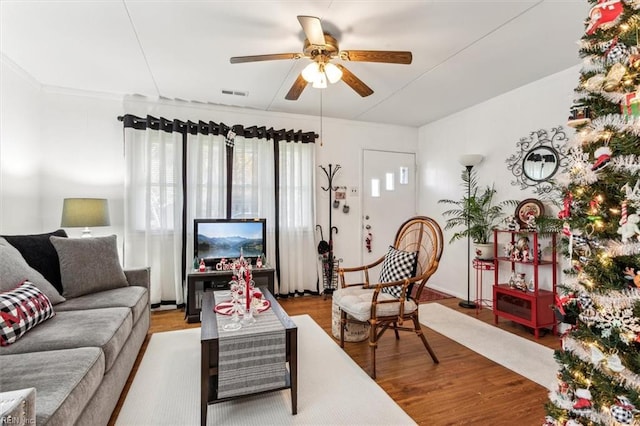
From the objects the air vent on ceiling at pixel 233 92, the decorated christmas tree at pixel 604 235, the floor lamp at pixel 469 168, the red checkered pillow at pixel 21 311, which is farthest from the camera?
the floor lamp at pixel 469 168

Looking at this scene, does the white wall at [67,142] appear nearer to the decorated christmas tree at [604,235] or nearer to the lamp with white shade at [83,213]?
the lamp with white shade at [83,213]

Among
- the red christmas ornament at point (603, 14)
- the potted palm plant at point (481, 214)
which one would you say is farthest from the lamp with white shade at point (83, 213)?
the potted palm plant at point (481, 214)

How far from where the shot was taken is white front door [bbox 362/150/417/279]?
470 centimetres

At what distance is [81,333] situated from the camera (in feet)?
5.60

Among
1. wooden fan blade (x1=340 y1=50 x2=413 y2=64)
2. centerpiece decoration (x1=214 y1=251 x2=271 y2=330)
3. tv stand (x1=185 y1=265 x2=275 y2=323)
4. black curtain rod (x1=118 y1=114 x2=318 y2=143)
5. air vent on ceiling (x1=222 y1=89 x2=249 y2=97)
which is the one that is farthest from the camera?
black curtain rod (x1=118 y1=114 x2=318 y2=143)

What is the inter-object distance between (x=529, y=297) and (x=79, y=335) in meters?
Result: 3.58

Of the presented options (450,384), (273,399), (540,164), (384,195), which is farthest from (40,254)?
(540,164)

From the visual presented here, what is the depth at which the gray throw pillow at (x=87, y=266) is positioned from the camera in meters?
2.36

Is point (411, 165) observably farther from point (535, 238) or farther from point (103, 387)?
point (103, 387)

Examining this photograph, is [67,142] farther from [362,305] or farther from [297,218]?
[362,305]

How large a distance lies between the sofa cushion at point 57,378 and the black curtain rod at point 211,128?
2798 mm

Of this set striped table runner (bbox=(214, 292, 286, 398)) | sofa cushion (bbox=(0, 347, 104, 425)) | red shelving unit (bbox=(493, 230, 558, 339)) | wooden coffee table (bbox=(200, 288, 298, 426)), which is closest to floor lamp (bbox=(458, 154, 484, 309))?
red shelving unit (bbox=(493, 230, 558, 339))

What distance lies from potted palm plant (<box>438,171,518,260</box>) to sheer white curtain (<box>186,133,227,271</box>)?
120 inches

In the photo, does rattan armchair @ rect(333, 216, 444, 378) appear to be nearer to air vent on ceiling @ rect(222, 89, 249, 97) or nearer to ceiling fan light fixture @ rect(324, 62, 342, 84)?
ceiling fan light fixture @ rect(324, 62, 342, 84)
